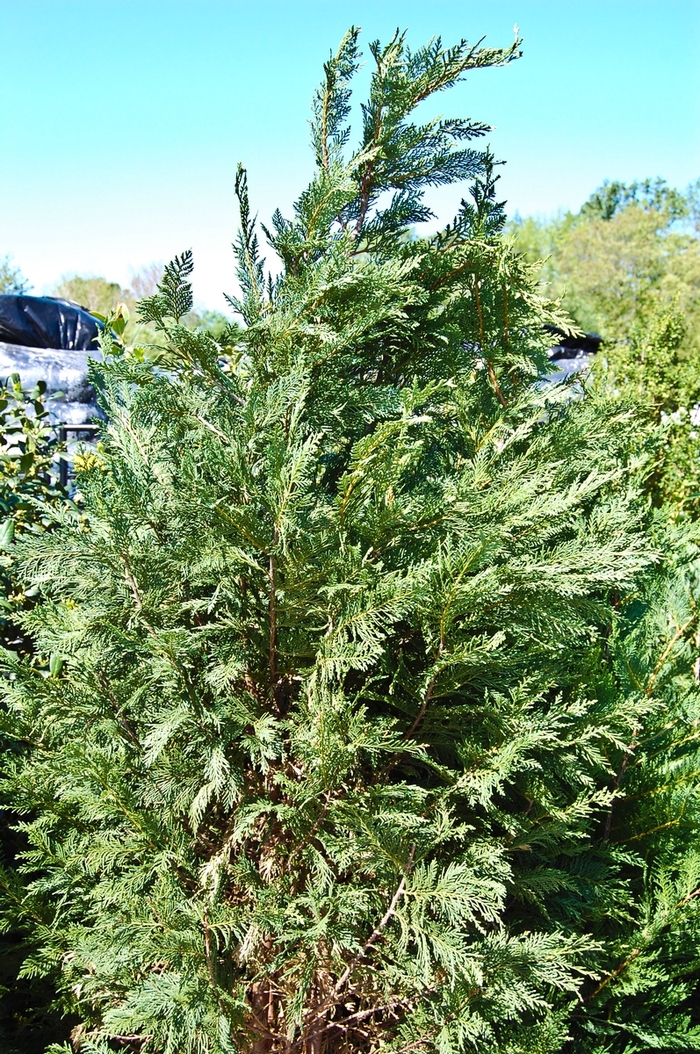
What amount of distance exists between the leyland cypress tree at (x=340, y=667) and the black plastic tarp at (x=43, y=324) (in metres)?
6.45

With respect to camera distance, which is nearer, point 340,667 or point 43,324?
point 340,667

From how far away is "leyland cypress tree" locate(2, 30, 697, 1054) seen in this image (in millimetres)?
1775

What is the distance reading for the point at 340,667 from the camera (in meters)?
1.73

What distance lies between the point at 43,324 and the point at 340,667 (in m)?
7.76

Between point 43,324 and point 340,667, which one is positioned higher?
point 43,324

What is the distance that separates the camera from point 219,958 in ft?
6.15

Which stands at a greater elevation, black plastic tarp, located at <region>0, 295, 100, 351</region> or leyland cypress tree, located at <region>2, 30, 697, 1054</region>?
black plastic tarp, located at <region>0, 295, 100, 351</region>

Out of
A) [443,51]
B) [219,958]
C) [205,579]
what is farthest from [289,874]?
[443,51]

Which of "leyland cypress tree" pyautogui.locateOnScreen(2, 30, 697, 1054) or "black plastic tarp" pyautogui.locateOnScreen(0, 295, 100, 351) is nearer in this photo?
"leyland cypress tree" pyautogui.locateOnScreen(2, 30, 697, 1054)

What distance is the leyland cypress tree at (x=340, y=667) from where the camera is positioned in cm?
178

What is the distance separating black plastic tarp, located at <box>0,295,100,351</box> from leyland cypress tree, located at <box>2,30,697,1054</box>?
6.45m

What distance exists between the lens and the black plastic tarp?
8164 millimetres

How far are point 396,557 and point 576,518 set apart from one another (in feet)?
2.76

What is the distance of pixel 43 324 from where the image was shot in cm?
839
